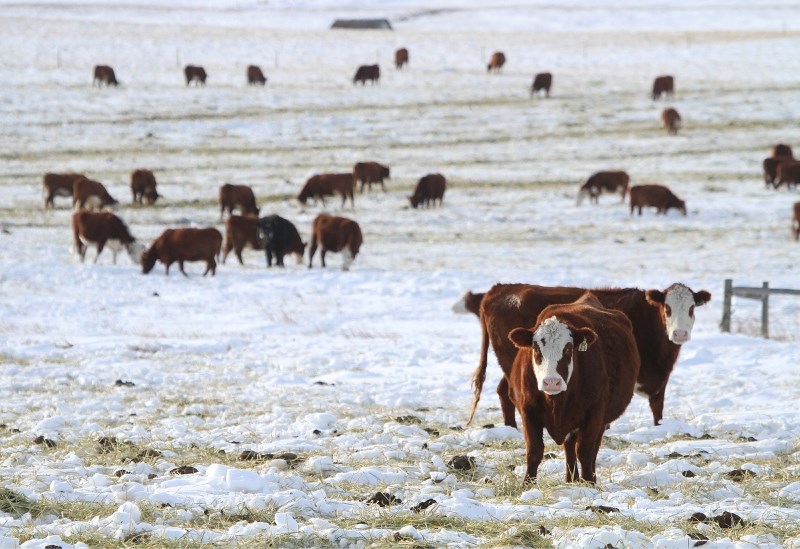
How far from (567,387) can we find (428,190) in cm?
2059

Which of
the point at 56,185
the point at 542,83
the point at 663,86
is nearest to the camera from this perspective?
the point at 56,185

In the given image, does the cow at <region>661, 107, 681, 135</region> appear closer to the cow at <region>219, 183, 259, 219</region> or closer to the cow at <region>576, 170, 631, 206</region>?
the cow at <region>576, 170, 631, 206</region>

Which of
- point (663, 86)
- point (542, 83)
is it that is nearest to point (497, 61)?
point (542, 83)

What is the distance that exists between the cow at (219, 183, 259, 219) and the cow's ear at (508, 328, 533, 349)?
19.1m

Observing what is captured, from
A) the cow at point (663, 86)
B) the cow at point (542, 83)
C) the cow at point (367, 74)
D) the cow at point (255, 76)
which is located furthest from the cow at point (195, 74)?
the cow at point (663, 86)

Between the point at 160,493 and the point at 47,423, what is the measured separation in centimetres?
269

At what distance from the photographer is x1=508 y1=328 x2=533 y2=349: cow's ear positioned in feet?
22.1

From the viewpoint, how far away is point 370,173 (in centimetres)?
2930

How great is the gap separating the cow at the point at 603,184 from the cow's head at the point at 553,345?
2090cm

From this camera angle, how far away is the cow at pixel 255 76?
142 feet

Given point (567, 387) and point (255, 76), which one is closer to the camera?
point (567, 387)

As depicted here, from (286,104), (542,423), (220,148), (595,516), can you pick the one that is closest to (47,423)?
(542,423)

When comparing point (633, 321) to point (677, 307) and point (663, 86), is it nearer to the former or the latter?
point (677, 307)

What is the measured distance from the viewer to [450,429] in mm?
8859
